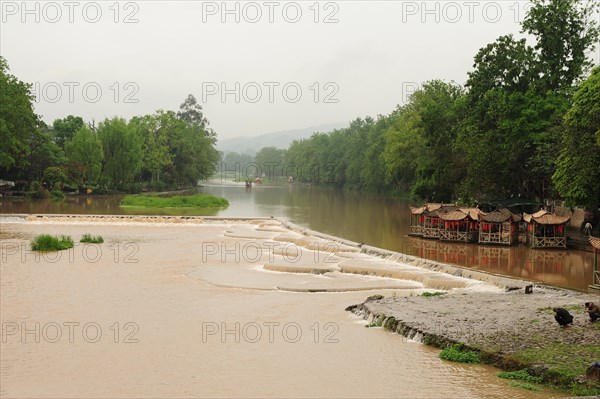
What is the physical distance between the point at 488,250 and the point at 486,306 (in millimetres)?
16206

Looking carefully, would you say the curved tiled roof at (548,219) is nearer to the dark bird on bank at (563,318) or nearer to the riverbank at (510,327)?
the riverbank at (510,327)

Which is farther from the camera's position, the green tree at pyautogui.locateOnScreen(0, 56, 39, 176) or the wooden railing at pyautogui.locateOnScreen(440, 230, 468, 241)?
the green tree at pyautogui.locateOnScreen(0, 56, 39, 176)

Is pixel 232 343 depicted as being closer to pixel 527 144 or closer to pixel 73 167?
pixel 527 144

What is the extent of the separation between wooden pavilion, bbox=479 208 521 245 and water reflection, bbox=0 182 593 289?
98 centimetres

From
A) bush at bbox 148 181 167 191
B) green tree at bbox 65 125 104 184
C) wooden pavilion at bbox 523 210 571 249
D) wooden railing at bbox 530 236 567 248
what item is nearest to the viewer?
wooden pavilion at bbox 523 210 571 249

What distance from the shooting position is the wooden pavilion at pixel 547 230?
36.8 m

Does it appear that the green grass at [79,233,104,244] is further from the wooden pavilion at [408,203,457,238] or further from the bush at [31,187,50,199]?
the bush at [31,187,50,199]

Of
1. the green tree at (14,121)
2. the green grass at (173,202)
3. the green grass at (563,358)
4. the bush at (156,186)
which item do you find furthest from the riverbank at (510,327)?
the bush at (156,186)

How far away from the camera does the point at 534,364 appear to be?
15.0 m

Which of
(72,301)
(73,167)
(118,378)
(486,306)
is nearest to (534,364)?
(486,306)

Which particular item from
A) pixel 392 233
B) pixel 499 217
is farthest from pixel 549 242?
pixel 392 233

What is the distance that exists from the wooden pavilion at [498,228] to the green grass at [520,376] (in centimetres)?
2450

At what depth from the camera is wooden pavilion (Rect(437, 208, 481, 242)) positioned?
132 feet

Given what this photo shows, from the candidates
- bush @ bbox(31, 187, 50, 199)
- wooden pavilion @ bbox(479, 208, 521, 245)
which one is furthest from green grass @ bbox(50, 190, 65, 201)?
wooden pavilion @ bbox(479, 208, 521, 245)
